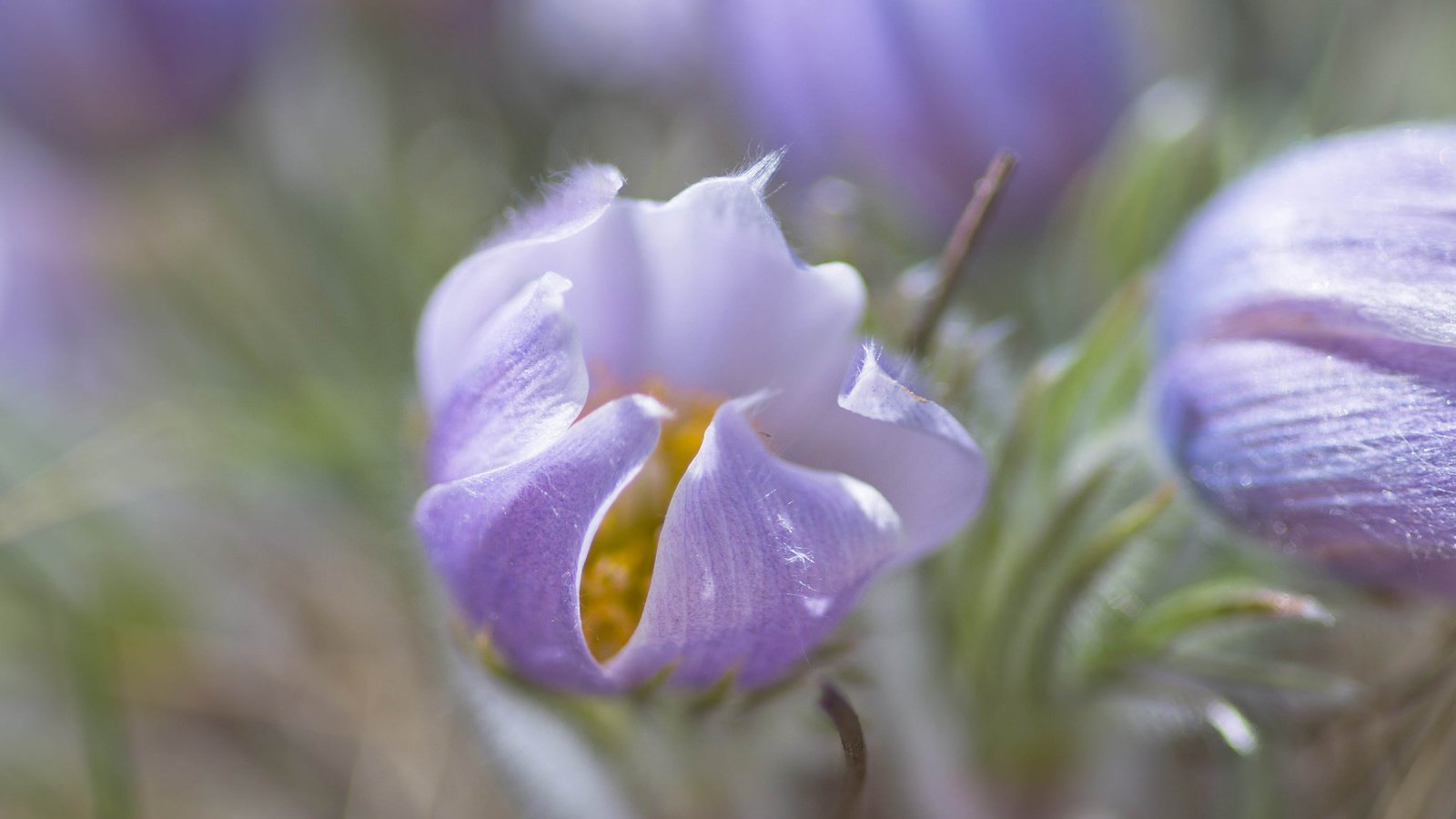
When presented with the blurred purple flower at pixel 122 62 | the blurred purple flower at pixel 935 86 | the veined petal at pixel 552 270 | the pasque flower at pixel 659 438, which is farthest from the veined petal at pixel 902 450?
the blurred purple flower at pixel 122 62

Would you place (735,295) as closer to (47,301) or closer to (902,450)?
(902,450)

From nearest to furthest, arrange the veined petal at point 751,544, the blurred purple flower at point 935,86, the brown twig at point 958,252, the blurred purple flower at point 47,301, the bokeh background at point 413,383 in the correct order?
the veined petal at point 751,544, the brown twig at point 958,252, the bokeh background at point 413,383, the blurred purple flower at point 935,86, the blurred purple flower at point 47,301

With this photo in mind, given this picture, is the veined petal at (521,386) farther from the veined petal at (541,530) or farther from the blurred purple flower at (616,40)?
the blurred purple flower at (616,40)

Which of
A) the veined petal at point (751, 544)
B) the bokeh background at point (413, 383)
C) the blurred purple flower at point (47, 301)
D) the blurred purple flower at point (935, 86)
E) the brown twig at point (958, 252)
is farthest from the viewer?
the blurred purple flower at point (47, 301)

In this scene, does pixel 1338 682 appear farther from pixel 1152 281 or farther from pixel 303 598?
pixel 303 598

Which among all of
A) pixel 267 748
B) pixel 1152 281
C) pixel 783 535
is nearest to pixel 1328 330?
pixel 1152 281

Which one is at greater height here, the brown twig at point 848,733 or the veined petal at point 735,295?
the veined petal at point 735,295

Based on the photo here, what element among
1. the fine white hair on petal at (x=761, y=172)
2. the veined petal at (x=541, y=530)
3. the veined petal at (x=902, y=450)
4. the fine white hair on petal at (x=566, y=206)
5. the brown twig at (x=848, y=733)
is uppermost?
→ the fine white hair on petal at (x=761, y=172)
